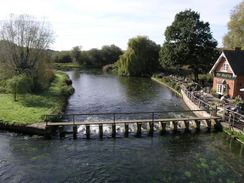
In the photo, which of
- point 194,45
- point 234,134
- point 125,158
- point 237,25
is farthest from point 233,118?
point 237,25

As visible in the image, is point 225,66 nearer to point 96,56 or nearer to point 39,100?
point 39,100

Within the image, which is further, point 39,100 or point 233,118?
point 39,100

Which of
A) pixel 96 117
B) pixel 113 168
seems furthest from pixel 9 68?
pixel 113 168

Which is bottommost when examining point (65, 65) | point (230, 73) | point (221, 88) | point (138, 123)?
point (138, 123)

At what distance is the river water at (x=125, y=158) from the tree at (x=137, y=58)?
44102mm

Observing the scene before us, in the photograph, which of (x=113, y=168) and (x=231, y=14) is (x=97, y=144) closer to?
(x=113, y=168)

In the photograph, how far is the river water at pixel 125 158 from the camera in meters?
12.0

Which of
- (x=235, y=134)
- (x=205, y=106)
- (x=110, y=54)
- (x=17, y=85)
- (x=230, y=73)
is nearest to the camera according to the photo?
(x=235, y=134)

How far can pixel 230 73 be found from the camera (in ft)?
91.2

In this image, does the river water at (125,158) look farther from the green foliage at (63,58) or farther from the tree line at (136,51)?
the green foliage at (63,58)

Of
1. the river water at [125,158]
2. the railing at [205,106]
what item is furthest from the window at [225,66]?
the river water at [125,158]

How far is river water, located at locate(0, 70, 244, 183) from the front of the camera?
12.0 meters

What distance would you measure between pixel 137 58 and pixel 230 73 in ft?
119

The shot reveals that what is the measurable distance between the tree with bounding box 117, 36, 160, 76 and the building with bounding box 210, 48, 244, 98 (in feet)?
108
